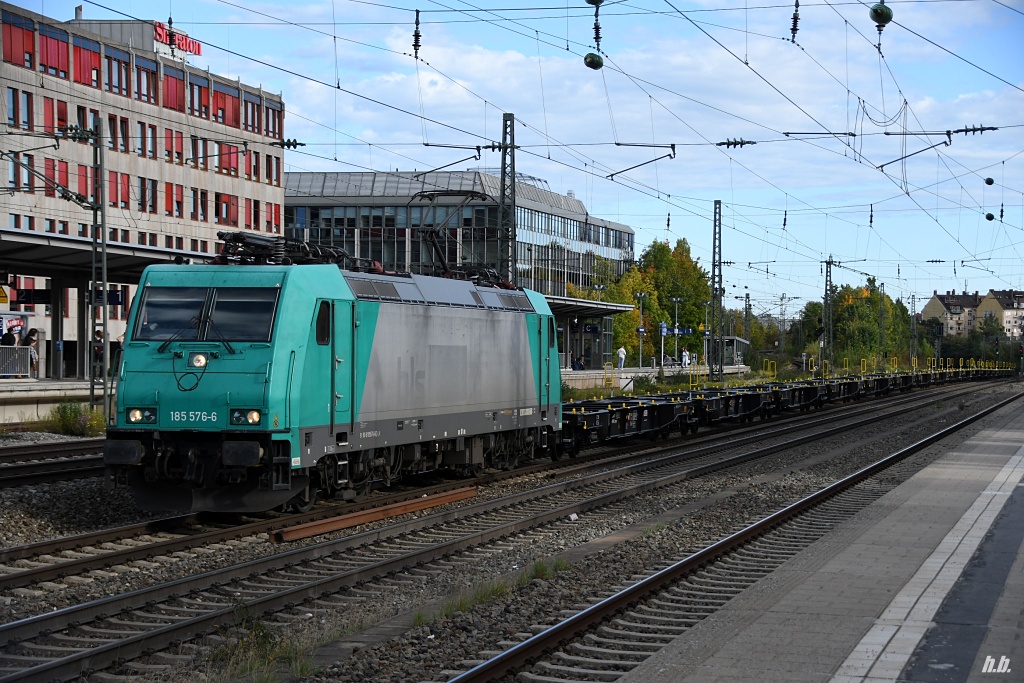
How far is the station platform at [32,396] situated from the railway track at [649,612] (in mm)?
20784

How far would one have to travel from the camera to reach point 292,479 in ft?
48.2

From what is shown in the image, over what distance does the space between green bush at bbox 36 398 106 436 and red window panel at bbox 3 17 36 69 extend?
95.2ft

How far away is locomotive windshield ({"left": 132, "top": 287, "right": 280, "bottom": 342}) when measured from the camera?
14508mm

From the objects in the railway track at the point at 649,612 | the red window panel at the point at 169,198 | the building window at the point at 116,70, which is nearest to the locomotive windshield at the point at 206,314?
the railway track at the point at 649,612

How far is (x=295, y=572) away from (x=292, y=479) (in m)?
2.89

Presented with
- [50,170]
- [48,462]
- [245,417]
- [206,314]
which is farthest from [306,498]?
[50,170]

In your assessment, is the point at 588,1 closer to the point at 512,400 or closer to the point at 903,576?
the point at 512,400

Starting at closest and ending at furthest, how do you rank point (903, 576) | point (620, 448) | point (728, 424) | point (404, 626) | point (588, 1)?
point (404, 626) → point (903, 576) → point (588, 1) → point (620, 448) → point (728, 424)

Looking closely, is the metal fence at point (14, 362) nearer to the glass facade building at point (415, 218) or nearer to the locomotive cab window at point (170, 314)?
the locomotive cab window at point (170, 314)

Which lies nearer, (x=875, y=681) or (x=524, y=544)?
(x=875, y=681)

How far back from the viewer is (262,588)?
1112 cm

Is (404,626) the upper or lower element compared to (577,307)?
lower

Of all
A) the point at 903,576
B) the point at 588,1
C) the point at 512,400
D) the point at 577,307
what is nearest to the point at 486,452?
the point at 512,400

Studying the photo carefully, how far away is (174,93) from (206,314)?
2041 inches
